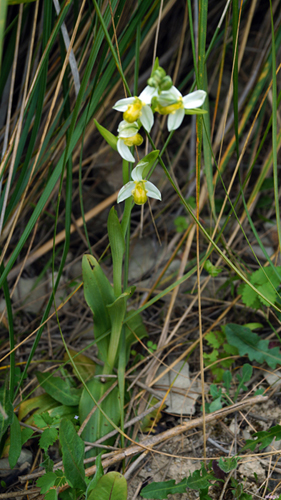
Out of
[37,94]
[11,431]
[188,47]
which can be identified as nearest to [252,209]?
[188,47]

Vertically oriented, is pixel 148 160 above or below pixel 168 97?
below

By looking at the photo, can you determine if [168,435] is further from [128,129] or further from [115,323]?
[128,129]

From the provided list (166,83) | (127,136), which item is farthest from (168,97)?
(127,136)

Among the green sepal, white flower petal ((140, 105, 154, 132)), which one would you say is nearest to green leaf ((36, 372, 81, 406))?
the green sepal

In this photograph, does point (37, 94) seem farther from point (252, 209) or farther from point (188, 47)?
point (252, 209)

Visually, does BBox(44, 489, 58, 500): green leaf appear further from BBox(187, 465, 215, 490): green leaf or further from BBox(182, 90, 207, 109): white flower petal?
BBox(182, 90, 207, 109): white flower petal
